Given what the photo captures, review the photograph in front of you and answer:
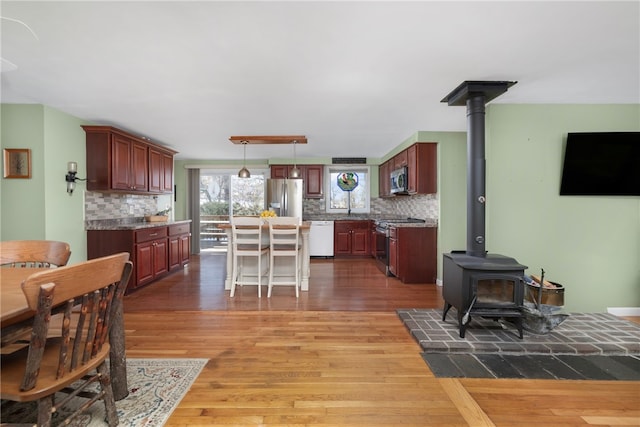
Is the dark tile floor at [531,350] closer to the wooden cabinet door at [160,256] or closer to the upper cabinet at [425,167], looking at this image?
the upper cabinet at [425,167]

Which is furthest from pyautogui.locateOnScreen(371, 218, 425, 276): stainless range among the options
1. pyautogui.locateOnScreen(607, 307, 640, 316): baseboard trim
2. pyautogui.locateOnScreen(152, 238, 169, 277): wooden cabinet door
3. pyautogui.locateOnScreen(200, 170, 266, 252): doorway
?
pyautogui.locateOnScreen(152, 238, 169, 277): wooden cabinet door

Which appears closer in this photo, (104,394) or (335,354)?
(104,394)

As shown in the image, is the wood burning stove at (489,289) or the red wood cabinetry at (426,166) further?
the red wood cabinetry at (426,166)

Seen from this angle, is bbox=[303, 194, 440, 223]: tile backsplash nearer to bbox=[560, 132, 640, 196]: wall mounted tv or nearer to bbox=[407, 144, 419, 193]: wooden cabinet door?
bbox=[407, 144, 419, 193]: wooden cabinet door

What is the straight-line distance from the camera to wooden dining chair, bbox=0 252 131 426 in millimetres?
1003

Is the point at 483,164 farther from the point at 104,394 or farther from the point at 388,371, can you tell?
the point at 104,394

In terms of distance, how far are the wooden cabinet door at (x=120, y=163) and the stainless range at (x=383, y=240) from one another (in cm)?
409

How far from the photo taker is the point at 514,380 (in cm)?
195

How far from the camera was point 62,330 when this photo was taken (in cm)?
107

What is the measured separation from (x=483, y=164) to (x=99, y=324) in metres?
3.03

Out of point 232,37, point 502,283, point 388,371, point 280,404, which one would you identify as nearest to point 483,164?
point 502,283

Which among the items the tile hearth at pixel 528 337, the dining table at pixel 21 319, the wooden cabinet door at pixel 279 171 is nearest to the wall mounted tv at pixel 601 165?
the tile hearth at pixel 528 337

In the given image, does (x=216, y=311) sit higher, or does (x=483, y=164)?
(x=483, y=164)

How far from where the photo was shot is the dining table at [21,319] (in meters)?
1.07
